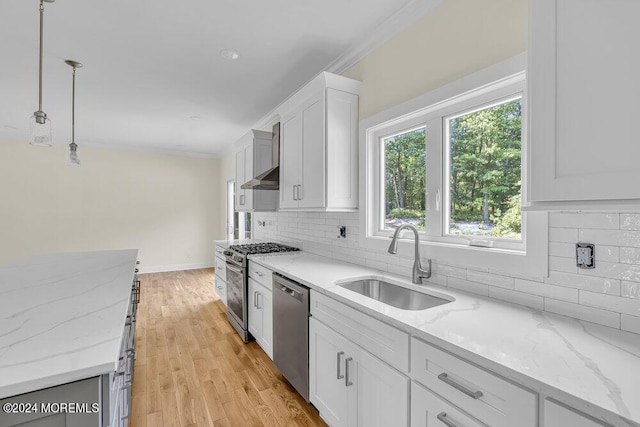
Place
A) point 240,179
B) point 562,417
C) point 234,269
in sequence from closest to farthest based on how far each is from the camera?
point 562,417 → point 234,269 → point 240,179

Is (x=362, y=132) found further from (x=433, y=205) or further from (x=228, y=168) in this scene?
(x=228, y=168)

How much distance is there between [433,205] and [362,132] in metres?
0.90

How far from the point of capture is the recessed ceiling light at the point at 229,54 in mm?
2566

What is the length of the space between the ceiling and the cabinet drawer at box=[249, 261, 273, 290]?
6.31 ft

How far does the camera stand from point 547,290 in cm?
136

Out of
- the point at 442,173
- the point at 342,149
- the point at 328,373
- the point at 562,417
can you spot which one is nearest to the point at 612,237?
the point at 562,417

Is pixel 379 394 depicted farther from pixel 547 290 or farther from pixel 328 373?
pixel 547 290

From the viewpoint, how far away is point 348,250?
8.92 feet

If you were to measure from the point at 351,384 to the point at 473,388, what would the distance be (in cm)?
75

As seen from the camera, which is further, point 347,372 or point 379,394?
point 347,372

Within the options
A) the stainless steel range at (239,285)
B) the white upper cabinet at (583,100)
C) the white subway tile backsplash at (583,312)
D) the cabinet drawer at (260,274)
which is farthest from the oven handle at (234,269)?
the white upper cabinet at (583,100)

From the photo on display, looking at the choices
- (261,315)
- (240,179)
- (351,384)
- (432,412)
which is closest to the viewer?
(432,412)

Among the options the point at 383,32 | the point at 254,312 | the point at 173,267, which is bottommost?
the point at 173,267

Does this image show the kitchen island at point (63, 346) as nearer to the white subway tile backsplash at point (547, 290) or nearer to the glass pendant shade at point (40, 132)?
the glass pendant shade at point (40, 132)
